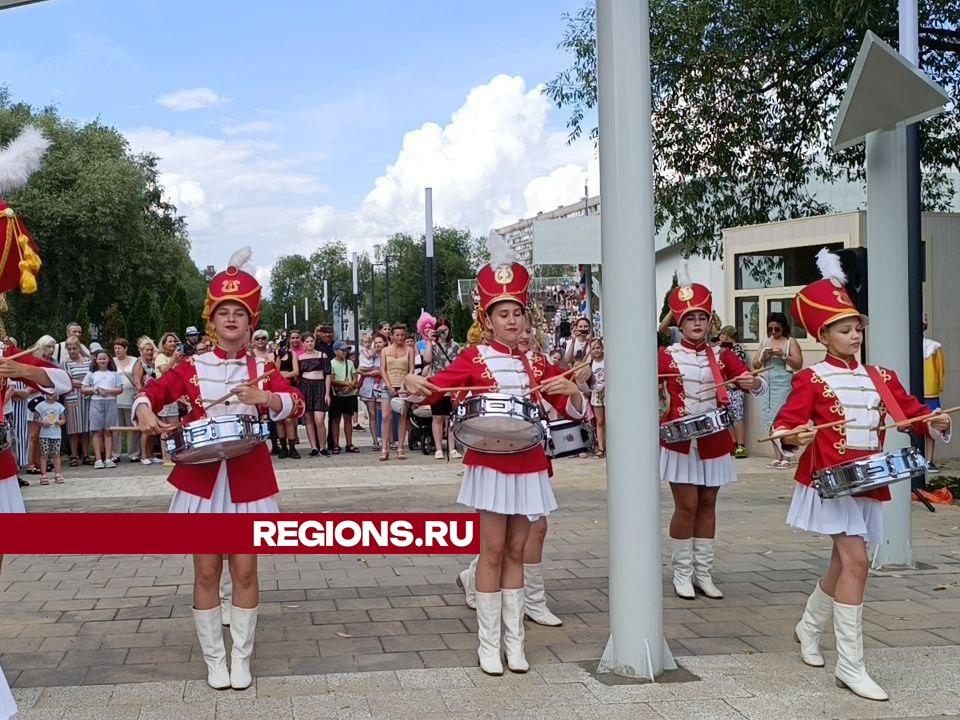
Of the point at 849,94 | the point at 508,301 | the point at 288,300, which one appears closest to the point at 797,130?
the point at 849,94

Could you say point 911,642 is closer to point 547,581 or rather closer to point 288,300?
point 547,581

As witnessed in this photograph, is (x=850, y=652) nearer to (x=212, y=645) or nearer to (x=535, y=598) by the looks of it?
(x=535, y=598)

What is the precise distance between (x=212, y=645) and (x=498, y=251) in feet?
8.10

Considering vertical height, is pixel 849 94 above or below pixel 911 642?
above

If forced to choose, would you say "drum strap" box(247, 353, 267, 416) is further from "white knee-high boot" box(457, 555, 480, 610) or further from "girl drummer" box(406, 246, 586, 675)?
A: "white knee-high boot" box(457, 555, 480, 610)

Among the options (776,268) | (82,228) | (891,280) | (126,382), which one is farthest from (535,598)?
(82,228)

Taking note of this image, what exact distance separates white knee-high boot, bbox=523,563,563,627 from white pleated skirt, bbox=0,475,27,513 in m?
2.81

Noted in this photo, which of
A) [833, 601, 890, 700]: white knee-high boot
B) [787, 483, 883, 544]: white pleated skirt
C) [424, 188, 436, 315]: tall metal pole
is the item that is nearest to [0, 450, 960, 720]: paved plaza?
[833, 601, 890, 700]: white knee-high boot

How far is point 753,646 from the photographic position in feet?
19.9

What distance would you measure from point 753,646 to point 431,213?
1585cm

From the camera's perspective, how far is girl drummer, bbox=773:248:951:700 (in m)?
5.41

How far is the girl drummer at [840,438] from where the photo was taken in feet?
17.7

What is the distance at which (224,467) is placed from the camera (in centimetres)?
542

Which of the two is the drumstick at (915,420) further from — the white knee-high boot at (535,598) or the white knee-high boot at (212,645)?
the white knee-high boot at (212,645)
